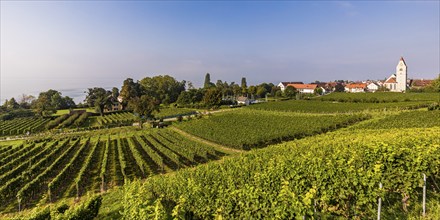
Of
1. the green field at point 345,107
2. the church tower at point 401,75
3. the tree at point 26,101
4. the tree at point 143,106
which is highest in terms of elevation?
the church tower at point 401,75

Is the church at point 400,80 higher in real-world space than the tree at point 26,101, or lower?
higher

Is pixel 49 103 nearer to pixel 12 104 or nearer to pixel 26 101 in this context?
pixel 12 104

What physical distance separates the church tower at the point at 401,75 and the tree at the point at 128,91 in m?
108

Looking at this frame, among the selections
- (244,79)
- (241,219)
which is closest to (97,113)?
(241,219)

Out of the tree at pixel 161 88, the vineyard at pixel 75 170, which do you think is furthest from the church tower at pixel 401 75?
the vineyard at pixel 75 170

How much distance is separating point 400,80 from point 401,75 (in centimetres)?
236

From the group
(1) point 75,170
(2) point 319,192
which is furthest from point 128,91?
(2) point 319,192

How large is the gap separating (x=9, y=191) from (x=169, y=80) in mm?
98052

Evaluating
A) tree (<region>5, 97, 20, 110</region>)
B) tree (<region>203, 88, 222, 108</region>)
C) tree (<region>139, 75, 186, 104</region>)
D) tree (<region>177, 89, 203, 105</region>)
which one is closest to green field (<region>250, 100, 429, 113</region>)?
tree (<region>203, 88, 222, 108</region>)

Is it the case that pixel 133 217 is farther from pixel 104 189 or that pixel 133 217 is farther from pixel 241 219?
pixel 104 189

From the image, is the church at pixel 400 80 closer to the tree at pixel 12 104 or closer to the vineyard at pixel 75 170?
the vineyard at pixel 75 170

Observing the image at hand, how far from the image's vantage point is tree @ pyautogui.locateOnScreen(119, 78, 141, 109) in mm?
88938

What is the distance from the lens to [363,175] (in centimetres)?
698

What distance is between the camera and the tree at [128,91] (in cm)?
8894
